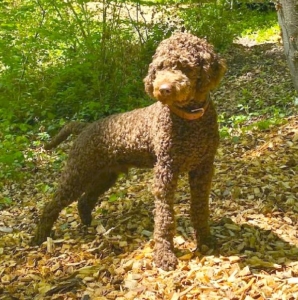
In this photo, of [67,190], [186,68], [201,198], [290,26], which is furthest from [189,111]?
[290,26]

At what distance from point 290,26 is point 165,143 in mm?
1875

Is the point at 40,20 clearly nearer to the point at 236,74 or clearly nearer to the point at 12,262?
the point at 236,74

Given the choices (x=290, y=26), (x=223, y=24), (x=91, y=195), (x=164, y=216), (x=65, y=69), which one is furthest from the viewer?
(x=223, y=24)

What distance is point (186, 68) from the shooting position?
9.43ft

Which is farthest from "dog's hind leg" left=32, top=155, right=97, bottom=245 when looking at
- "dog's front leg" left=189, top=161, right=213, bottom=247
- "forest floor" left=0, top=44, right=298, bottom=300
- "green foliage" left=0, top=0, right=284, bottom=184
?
"green foliage" left=0, top=0, right=284, bottom=184

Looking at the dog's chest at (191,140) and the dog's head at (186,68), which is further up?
the dog's head at (186,68)

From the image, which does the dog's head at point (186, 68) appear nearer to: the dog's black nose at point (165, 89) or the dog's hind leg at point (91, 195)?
the dog's black nose at point (165, 89)

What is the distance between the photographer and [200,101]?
3035 millimetres

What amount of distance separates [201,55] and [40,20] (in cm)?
500

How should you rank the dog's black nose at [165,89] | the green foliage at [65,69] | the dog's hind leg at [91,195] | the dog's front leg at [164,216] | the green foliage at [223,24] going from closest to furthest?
the dog's black nose at [165,89] → the dog's front leg at [164,216] → the dog's hind leg at [91,195] → the green foliage at [65,69] → the green foliage at [223,24]

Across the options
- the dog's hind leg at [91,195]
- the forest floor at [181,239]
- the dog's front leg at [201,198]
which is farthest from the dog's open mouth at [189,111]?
the dog's hind leg at [91,195]

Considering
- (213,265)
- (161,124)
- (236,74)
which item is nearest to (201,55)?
(161,124)

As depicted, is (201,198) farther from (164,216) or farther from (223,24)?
(223,24)

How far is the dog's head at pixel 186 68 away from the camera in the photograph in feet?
9.22
